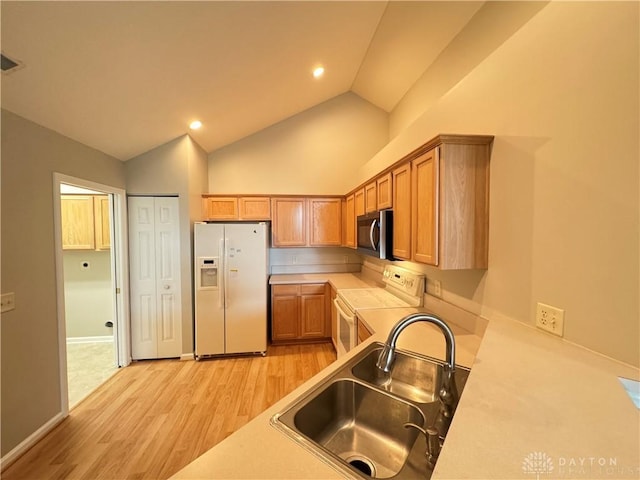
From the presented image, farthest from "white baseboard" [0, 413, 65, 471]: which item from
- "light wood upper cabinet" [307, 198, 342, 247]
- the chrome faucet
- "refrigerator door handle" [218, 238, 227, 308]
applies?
"light wood upper cabinet" [307, 198, 342, 247]

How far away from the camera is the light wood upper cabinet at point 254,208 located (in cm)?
378

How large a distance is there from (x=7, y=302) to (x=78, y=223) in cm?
227

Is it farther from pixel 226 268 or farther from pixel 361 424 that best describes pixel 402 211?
pixel 226 268

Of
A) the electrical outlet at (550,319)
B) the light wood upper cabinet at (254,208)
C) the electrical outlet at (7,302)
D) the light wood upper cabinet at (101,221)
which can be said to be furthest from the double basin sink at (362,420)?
the light wood upper cabinet at (101,221)

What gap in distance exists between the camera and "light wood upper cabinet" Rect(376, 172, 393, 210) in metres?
2.18

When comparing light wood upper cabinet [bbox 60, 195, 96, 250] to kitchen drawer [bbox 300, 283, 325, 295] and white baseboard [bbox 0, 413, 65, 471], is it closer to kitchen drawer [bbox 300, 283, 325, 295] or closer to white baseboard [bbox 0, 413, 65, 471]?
white baseboard [bbox 0, 413, 65, 471]

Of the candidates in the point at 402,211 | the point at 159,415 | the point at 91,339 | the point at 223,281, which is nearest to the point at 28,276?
the point at 159,415

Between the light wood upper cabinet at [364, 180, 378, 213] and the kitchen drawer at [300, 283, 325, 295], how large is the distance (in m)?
1.34

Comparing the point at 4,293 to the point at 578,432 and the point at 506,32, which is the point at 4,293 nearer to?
the point at 578,432

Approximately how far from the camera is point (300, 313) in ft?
11.6

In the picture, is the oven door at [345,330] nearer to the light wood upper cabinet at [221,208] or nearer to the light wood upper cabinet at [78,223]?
the light wood upper cabinet at [221,208]

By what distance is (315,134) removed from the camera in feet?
13.4

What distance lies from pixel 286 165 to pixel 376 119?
1650mm

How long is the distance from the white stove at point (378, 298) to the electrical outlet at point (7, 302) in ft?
7.95
